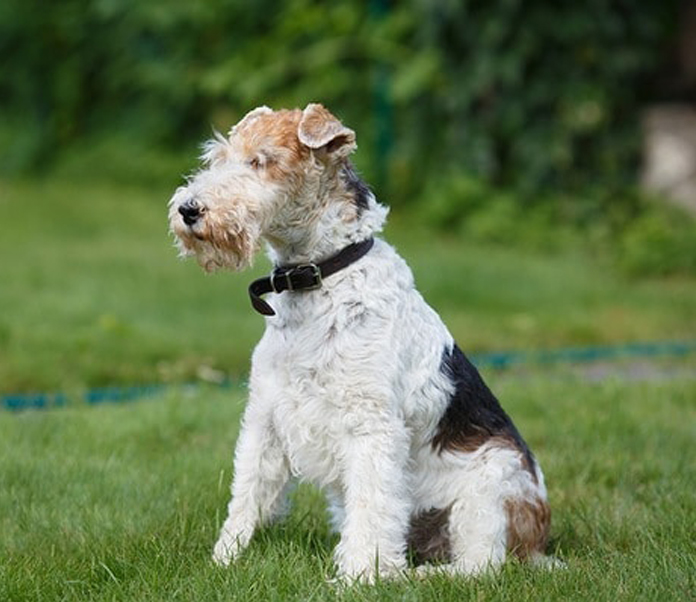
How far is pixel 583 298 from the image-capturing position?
1123cm

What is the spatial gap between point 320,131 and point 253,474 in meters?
1.30

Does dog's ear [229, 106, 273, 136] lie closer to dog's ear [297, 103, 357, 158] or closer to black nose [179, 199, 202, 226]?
dog's ear [297, 103, 357, 158]

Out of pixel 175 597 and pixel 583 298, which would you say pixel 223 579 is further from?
pixel 583 298

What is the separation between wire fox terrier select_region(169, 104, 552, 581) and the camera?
461 centimetres

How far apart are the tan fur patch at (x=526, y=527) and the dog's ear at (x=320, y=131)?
1481mm

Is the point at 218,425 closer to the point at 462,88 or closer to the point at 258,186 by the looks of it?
the point at 258,186

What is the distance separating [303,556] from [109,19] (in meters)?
13.0

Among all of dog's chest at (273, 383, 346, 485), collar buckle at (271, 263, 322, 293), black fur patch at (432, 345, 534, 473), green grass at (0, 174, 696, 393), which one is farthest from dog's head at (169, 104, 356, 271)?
green grass at (0, 174, 696, 393)

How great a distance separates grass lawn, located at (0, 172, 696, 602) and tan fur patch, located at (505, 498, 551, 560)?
13cm

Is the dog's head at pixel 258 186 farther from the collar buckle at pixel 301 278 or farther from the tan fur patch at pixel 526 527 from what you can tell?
the tan fur patch at pixel 526 527

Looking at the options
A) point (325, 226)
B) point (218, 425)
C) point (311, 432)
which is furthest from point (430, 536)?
point (218, 425)

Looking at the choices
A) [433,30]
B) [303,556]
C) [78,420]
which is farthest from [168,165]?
[303,556]

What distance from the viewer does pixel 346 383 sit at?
4.62 m

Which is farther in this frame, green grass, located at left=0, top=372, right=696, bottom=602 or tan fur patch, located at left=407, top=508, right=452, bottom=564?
tan fur patch, located at left=407, top=508, right=452, bottom=564
